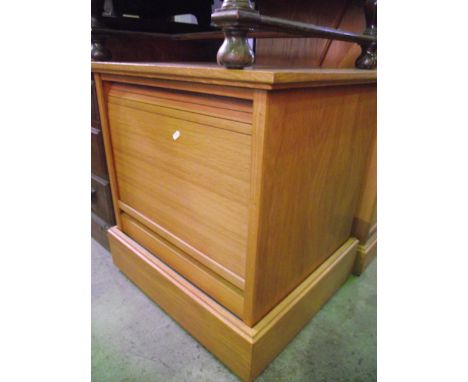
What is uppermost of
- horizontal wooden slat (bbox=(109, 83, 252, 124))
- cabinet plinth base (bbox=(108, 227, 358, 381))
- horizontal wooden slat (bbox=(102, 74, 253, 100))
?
horizontal wooden slat (bbox=(102, 74, 253, 100))

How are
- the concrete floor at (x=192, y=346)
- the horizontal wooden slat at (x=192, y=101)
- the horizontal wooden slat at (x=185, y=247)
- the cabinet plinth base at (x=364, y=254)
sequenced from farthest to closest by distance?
the cabinet plinth base at (x=364, y=254)
the concrete floor at (x=192, y=346)
the horizontal wooden slat at (x=185, y=247)
the horizontal wooden slat at (x=192, y=101)

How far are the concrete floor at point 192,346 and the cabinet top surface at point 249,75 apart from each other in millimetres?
793

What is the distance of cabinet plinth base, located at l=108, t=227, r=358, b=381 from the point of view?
2.68 feet

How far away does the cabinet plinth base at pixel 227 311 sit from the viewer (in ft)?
2.68

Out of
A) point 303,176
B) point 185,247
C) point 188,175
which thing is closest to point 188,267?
point 185,247

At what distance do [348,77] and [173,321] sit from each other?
3.03 ft

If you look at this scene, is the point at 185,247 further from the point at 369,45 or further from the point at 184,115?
A: the point at 369,45

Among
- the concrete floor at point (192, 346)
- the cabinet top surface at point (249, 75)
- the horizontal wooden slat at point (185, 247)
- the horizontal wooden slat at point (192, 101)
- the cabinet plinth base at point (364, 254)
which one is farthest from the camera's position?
the cabinet plinth base at point (364, 254)

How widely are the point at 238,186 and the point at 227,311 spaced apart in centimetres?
38

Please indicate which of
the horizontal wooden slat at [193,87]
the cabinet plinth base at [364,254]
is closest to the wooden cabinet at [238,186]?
the horizontal wooden slat at [193,87]

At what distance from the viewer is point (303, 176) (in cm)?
74

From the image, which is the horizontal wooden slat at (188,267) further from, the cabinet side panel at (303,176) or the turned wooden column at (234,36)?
the turned wooden column at (234,36)

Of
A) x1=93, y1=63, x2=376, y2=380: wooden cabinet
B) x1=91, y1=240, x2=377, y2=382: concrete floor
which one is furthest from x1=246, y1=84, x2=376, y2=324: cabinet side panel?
x1=91, y1=240, x2=377, y2=382: concrete floor

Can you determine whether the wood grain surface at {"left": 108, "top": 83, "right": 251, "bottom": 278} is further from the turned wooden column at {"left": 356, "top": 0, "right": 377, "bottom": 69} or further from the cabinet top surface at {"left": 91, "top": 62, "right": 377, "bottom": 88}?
the turned wooden column at {"left": 356, "top": 0, "right": 377, "bottom": 69}
